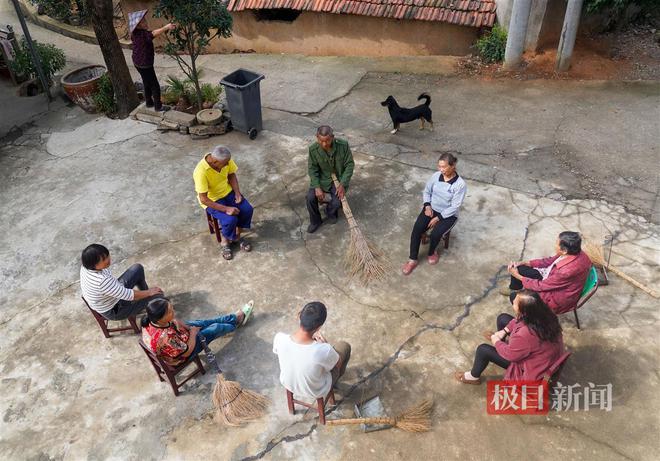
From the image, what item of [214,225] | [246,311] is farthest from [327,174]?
[246,311]

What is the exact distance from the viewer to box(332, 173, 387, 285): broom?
5.35 metres

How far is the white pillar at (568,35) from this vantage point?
26.7 feet

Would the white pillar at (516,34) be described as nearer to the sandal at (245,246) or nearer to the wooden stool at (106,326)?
the sandal at (245,246)

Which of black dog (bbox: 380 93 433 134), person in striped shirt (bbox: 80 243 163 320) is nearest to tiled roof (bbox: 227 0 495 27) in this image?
black dog (bbox: 380 93 433 134)

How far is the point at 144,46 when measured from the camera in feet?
25.9

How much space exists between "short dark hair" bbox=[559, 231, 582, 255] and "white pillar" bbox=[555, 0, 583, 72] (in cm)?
578

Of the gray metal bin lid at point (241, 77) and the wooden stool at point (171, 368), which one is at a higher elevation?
the gray metal bin lid at point (241, 77)

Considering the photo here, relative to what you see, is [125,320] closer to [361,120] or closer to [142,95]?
[361,120]

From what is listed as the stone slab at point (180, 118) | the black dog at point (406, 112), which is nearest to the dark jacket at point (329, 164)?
the black dog at point (406, 112)

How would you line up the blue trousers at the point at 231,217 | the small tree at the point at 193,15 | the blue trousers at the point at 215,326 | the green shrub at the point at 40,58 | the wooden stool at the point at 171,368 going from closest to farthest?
the wooden stool at the point at 171,368, the blue trousers at the point at 215,326, the blue trousers at the point at 231,217, the small tree at the point at 193,15, the green shrub at the point at 40,58

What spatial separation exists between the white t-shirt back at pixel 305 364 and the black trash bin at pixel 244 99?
15.7 ft

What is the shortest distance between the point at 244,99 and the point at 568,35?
18.5 ft

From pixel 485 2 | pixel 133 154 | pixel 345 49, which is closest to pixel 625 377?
pixel 133 154

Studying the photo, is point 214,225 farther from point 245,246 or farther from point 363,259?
point 363,259
